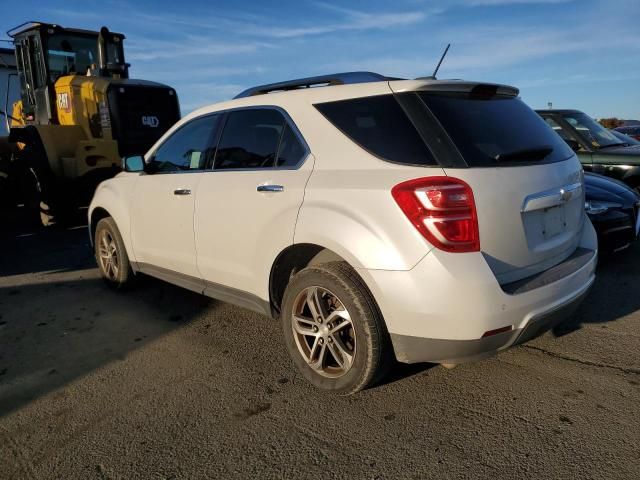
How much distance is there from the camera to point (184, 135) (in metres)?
4.39

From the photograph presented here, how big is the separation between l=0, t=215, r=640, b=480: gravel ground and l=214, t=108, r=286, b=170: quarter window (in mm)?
1338

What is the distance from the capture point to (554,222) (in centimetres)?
297

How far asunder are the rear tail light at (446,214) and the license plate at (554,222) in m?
0.59

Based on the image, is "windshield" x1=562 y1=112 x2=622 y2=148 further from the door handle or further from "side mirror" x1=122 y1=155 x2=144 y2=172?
"side mirror" x1=122 y1=155 x2=144 y2=172

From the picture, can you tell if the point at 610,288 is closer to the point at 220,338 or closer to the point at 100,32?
the point at 220,338

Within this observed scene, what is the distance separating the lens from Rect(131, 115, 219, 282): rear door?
404cm

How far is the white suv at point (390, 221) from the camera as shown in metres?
2.55

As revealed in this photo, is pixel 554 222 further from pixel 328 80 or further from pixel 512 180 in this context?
pixel 328 80

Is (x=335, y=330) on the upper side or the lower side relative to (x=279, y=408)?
upper

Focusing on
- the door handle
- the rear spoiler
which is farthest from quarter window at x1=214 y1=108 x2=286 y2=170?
the rear spoiler

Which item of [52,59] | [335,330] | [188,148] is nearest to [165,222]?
[188,148]

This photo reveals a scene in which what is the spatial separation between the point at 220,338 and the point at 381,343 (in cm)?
166

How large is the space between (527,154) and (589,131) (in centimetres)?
525

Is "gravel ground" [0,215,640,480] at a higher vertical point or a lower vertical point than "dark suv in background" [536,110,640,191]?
lower
